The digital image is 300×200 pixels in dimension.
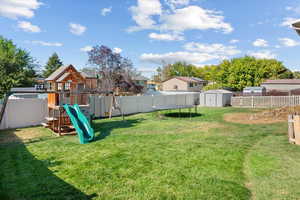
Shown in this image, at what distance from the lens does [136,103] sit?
49.9 ft

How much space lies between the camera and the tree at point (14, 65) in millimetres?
22650

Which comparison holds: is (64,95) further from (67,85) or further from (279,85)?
(279,85)

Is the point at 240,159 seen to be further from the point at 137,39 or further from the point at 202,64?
A: the point at 202,64

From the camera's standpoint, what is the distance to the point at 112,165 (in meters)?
4.59

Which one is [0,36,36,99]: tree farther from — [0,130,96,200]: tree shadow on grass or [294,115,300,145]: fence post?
[294,115,300,145]: fence post

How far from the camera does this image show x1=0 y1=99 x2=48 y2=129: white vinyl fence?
9203mm

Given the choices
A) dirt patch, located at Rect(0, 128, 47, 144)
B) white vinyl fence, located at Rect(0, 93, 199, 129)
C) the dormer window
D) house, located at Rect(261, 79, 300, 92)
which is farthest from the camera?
house, located at Rect(261, 79, 300, 92)

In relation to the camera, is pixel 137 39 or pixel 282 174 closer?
pixel 282 174

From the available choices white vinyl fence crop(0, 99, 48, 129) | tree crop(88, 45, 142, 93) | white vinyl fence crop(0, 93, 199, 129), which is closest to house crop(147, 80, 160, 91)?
tree crop(88, 45, 142, 93)

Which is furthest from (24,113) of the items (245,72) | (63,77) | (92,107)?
(245,72)

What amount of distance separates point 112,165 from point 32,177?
5.45 ft

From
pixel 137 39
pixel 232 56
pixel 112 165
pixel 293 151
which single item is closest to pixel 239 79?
pixel 232 56

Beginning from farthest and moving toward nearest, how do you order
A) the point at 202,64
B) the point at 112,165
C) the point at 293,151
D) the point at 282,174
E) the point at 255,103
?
the point at 202,64 < the point at 255,103 < the point at 293,151 < the point at 112,165 < the point at 282,174

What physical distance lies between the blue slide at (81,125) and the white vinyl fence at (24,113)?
116 inches
